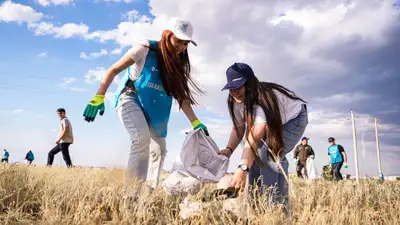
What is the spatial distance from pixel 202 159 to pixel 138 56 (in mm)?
1147

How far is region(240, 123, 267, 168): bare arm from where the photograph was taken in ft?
10.9

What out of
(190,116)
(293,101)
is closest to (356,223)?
(293,101)

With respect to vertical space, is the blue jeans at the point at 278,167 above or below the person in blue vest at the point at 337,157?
below

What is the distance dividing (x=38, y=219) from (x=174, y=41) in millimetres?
1983

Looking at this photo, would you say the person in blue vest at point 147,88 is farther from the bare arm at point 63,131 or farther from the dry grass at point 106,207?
the bare arm at point 63,131

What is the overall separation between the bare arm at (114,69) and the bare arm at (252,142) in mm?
1392

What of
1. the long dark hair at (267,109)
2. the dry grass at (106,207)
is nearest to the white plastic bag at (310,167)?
the dry grass at (106,207)

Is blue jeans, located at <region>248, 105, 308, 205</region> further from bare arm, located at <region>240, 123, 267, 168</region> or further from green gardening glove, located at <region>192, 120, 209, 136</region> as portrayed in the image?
green gardening glove, located at <region>192, 120, 209, 136</region>

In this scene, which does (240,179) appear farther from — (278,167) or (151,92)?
(151,92)

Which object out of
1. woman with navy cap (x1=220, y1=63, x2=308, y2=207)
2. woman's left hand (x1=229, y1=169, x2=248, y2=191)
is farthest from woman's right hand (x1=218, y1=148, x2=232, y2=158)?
woman's left hand (x1=229, y1=169, x2=248, y2=191)

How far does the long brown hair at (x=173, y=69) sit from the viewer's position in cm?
404

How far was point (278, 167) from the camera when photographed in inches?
142

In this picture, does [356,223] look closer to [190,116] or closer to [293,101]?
[293,101]

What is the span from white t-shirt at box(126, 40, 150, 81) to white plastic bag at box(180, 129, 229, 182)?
2.58 feet
